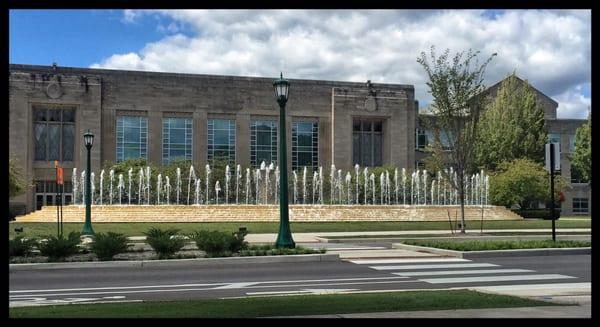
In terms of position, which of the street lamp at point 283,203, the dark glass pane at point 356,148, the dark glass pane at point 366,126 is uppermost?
the dark glass pane at point 366,126

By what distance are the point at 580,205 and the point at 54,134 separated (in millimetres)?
59465

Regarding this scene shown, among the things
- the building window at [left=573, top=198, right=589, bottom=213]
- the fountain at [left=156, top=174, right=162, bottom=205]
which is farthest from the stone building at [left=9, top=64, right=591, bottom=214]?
the building window at [left=573, top=198, right=589, bottom=213]

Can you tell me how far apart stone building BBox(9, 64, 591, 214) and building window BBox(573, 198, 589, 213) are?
20984 mm

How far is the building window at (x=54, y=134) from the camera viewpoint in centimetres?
6334

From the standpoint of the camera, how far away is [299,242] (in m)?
25.7

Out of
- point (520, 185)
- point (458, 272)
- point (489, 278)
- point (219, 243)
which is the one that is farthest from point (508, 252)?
point (520, 185)

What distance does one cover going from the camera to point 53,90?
60.9 metres

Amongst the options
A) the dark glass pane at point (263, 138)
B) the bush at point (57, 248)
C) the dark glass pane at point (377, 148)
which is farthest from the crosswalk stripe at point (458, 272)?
the dark glass pane at point (377, 148)

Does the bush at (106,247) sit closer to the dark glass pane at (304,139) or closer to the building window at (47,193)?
the building window at (47,193)

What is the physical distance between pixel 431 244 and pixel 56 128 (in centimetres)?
5070

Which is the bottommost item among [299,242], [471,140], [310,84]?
[299,242]

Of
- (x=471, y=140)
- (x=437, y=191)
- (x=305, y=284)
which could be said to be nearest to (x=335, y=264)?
(x=305, y=284)

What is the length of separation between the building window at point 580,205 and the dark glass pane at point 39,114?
59.8 metres
